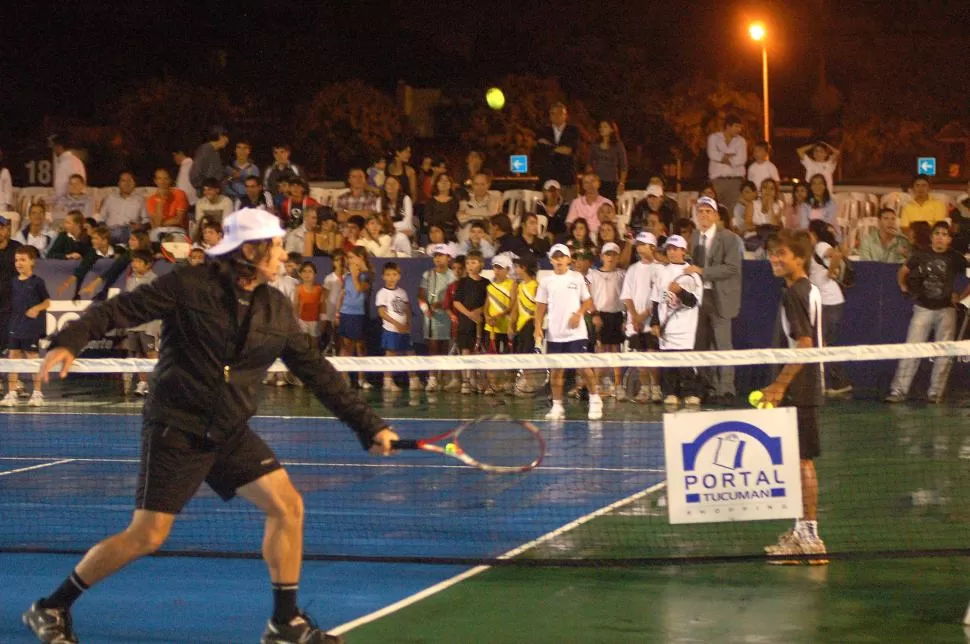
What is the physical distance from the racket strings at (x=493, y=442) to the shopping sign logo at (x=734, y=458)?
0.83 metres

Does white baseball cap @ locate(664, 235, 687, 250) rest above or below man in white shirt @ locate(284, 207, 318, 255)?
below

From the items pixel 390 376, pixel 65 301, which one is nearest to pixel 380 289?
pixel 390 376

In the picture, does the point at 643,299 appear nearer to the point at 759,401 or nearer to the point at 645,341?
the point at 645,341

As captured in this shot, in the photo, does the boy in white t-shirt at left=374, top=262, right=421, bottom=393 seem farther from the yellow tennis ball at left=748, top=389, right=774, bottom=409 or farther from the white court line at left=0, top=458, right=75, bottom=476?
the yellow tennis ball at left=748, top=389, right=774, bottom=409

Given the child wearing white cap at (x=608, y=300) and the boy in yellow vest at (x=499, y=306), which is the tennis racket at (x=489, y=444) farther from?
the boy in yellow vest at (x=499, y=306)

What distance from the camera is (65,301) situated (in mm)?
20000

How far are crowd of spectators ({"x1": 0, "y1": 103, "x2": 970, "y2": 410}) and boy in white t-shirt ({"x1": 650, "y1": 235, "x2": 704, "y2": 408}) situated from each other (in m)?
0.16

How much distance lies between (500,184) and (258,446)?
19.2 m

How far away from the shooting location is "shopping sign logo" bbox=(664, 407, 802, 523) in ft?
29.5

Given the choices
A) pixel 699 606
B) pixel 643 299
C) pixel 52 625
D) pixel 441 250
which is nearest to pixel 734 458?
pixel 699 606

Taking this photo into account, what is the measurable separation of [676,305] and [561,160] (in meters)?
5.22

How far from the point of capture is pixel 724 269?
1702 centimetres

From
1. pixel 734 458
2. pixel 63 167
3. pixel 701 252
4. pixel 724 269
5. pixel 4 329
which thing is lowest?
pixel 734 458

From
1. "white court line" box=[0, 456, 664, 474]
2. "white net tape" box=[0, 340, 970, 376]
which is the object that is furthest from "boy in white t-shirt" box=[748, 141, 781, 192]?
"white net tape" box=[0, 340, 970, 376]
